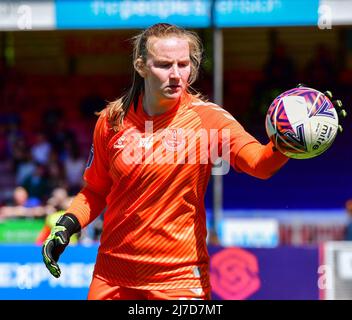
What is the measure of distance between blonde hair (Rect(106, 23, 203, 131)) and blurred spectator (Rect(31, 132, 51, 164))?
9330 millimetres

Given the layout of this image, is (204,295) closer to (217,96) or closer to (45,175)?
(217,96)

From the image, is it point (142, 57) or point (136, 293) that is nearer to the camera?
point (136, 293)

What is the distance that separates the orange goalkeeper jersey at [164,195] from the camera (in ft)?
13.4

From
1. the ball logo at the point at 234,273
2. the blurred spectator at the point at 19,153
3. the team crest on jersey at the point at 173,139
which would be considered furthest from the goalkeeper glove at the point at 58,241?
the blurred spectator at the point at 19,153

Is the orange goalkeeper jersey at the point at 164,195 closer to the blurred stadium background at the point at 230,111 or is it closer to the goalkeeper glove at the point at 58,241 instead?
the goalkeeper glove at the point at 58,241

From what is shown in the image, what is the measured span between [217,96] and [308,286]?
3.44 metres

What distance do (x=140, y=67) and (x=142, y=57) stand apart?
0.05m

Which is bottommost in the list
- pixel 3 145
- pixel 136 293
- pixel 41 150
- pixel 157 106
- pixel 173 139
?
pixel 136 293

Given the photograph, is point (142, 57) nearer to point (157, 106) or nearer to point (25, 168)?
point (157, 106)

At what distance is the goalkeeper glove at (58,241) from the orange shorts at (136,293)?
0.72ft

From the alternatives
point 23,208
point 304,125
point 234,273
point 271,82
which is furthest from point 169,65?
point 271,82

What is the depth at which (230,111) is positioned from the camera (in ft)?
49.5

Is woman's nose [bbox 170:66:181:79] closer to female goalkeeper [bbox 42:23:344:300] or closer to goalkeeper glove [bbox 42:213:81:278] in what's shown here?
female goalkeeper [bbox 42:23:344:300]
